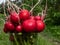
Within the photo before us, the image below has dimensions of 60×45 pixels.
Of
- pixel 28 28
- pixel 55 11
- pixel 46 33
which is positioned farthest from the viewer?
pixel 55 11

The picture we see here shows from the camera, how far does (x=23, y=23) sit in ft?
6.58

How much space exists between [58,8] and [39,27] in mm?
9173

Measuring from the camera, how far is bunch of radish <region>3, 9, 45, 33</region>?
1.99m

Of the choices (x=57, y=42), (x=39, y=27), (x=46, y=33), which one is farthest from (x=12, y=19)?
(x=46, y=33)

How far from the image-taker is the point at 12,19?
80.7 inches

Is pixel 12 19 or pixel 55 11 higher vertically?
pixel 12 19

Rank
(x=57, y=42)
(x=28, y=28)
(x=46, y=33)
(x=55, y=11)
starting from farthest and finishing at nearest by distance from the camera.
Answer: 1. (x=55, y=11)
2. (x=46, y=33)
3. (x=57, y=42)
4. (x=28, y=28)

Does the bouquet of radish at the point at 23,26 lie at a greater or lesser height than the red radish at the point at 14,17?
lesser

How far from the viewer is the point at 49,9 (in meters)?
11.0

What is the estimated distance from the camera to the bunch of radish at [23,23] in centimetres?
199

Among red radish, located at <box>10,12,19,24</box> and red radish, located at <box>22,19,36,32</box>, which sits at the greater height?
red radish, located at <box>10,12,19,24</box>

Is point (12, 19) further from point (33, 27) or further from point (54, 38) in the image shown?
point (54, 38)

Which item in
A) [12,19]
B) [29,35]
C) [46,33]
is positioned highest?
[12,19]

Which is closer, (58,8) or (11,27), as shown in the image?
(11,27)
